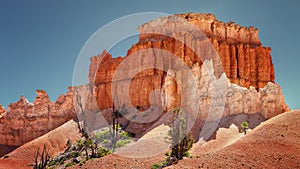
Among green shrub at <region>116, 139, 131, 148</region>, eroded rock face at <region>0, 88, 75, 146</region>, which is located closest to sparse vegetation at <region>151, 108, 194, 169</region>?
green shrub at <region>116, 139, 131, 148</region>

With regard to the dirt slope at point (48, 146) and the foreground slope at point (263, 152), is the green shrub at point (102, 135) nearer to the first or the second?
the dirt slope at point (48, 146)

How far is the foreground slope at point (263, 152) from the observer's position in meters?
22.0

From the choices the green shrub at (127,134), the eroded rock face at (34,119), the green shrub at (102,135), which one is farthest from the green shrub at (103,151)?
the eroded rock face at (34,119)

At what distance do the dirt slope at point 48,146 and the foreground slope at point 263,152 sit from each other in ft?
96.6

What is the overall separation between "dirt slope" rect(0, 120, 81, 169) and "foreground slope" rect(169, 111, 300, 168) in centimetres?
2945

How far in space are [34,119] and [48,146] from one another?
13.7m

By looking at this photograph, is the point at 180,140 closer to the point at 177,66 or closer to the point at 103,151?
the point at 103,151

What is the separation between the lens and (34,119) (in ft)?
204

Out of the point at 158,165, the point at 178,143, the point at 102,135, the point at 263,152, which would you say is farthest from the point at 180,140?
the point at 102,135

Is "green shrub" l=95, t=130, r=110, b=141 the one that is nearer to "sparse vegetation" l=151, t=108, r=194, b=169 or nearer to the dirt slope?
the dirt slope

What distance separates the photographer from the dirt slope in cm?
4572

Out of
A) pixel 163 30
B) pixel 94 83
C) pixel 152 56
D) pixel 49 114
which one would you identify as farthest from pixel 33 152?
pixel 163 30

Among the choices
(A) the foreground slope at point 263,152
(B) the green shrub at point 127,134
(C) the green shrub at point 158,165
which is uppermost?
(B) the green shrub at point 127,134

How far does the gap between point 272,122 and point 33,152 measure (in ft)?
124
